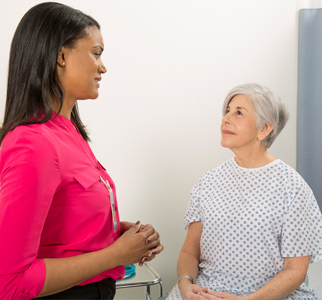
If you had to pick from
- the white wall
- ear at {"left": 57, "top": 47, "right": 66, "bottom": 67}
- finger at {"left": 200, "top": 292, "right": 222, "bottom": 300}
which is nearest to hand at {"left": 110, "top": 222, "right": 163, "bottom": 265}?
ear at {"left": 57, "top": 47, "right": 66, "bottom": 67}

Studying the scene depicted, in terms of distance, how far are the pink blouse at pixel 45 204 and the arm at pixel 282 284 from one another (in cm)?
67

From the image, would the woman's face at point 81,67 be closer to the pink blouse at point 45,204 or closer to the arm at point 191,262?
the pink blouse at point 45,204

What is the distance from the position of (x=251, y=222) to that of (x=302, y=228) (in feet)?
0.65

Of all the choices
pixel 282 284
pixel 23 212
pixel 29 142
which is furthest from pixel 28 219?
pixel 282 284

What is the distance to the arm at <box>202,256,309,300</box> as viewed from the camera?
159 centimetres

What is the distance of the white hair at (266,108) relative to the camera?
184 centimetres

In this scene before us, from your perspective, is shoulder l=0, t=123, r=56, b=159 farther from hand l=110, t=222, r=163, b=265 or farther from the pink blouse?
hand l=110, t=222, r=163, b=265

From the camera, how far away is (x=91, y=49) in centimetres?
113

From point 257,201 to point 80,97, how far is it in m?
0.93

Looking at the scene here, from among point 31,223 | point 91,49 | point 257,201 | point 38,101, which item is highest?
point 91,49

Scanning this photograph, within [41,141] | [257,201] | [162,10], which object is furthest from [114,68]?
[41,141]

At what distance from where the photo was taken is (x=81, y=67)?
3.63 ft

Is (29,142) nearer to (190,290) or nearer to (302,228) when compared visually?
(190,290)

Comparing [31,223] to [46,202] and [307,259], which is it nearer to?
[46,202]
